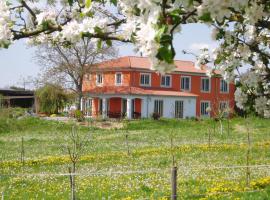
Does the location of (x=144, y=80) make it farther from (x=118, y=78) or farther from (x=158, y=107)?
(x=158, y=107)

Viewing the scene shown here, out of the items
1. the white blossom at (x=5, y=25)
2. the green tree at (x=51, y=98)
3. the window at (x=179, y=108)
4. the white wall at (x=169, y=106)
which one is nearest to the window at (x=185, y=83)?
the white wall at (x=169, y=106)

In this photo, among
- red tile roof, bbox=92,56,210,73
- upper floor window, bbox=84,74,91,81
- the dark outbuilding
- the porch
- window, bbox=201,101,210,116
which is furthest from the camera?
the dark outbuilding

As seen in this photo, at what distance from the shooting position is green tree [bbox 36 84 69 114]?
2419 inches

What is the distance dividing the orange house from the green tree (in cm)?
273

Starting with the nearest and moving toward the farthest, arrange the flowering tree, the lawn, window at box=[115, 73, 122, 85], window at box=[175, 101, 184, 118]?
the flowering tree
the lawn
window at box=[175, 101, 184, 118]
window at box=[115, 73, 122, 85]

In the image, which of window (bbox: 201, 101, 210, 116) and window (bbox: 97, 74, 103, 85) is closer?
window (bbox: 97, 74, 103, 85)

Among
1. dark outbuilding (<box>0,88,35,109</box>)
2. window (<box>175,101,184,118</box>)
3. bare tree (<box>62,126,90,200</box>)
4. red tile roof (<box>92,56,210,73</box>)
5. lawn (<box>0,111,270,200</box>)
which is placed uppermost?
red tile roof (<box>92,56,210,73</box>)

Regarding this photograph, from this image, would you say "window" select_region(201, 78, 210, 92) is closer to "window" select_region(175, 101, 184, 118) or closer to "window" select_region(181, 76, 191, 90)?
"window" select_region(181, 76, 191, 90)

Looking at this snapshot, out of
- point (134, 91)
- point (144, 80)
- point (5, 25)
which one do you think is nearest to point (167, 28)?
point (5, 25)

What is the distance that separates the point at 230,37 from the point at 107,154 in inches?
688

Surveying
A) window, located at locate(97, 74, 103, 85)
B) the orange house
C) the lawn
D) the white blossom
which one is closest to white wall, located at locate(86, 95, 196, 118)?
the orange house

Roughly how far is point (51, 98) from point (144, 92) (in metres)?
10.3

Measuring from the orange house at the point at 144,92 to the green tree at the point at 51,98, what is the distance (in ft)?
8.95

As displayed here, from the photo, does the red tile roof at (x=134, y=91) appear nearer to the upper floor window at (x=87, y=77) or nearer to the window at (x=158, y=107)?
the window at (x=158, y=107)
